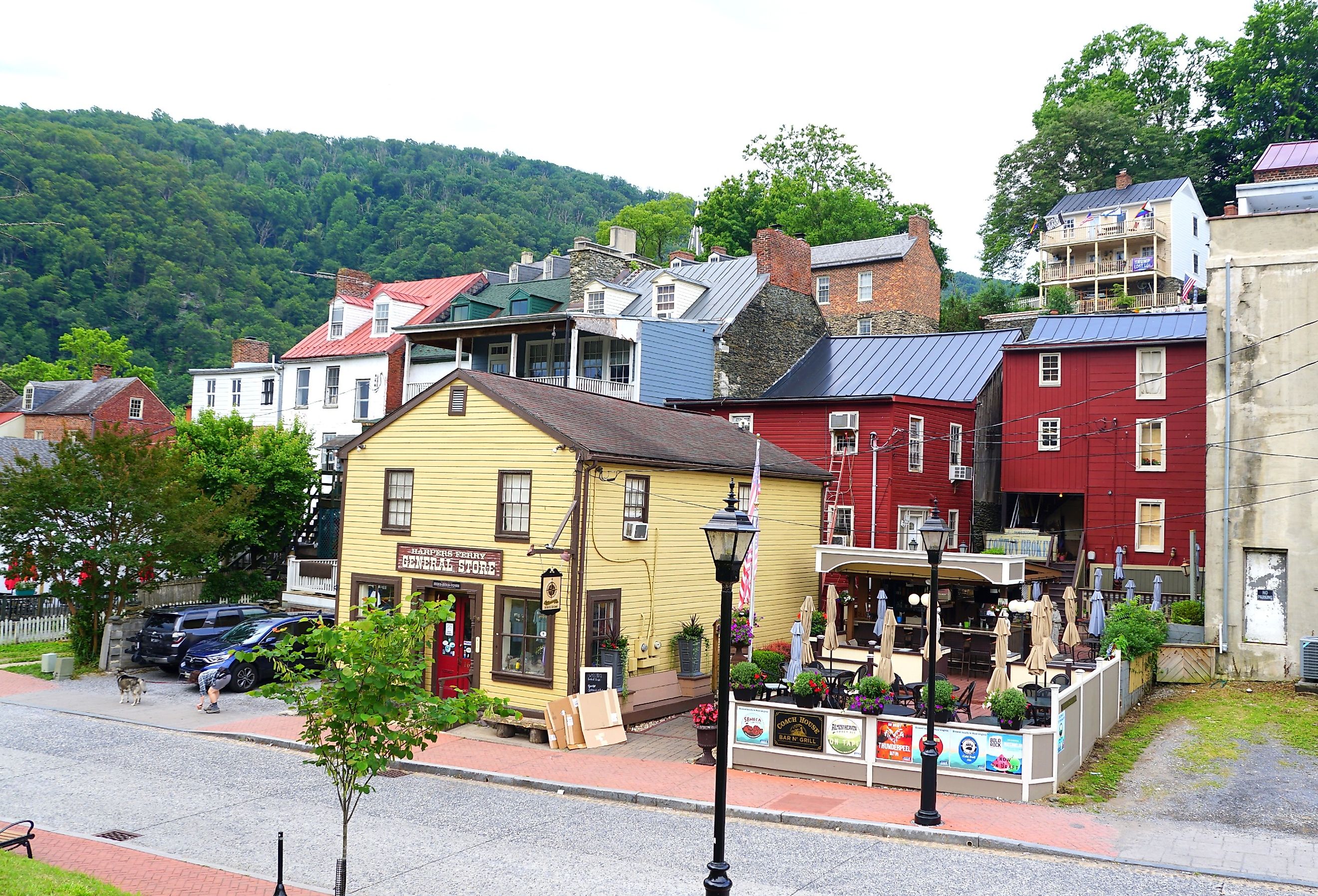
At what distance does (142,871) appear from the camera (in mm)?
12164

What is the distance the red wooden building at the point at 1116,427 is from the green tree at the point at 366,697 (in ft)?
86.8

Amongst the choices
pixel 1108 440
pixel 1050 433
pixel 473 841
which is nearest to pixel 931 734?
pixel 473 841

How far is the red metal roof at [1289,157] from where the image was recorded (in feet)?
83.8

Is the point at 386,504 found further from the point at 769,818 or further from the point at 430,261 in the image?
the point at 430,261

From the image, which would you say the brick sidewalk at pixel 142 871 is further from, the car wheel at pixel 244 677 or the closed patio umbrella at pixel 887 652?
the closed patio umbrella at pixel 887 652

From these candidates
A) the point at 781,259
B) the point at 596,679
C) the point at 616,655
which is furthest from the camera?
the point at 781,259

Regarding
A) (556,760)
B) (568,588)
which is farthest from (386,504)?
(556,760)

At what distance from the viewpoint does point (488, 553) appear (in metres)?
21.7

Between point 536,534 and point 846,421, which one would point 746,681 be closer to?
point 536,534

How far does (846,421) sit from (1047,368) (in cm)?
728

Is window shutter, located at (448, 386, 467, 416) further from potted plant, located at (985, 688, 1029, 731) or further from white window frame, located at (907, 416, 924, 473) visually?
white window frame, located at (907, 416, 924, 473)

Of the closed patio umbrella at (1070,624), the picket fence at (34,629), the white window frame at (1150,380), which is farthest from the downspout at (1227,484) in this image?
the picket fence at (34,629)

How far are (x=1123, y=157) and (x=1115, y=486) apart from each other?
41.9m

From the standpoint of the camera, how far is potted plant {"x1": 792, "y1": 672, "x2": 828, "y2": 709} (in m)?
17.3
